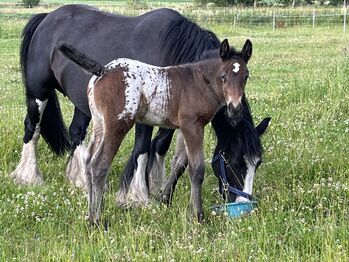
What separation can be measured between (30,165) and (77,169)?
542 millimetres

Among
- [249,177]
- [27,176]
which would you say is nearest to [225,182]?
[249,177]

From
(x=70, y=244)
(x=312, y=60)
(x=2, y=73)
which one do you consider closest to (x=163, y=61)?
(x=70, y=244)

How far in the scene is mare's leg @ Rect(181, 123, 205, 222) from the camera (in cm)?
459

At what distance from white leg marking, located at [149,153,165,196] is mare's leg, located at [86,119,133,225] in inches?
53.4

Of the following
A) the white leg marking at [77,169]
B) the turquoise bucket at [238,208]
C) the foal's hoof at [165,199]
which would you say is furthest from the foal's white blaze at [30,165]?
the turquoise bucket at [238,208]

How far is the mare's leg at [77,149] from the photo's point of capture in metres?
6.26

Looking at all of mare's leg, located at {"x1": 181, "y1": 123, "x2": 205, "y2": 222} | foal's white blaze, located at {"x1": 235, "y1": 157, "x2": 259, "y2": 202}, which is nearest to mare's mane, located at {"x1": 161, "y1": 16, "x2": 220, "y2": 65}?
mare's leg, located at {"x1": 181, "y1": 123, "x2": 205, "y2": 222}

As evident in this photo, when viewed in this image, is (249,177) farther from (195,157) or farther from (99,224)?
(99,224)

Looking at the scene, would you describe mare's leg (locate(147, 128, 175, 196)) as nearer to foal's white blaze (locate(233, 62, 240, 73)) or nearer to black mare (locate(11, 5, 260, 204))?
black mare (locate(11, 5, 260, 204))

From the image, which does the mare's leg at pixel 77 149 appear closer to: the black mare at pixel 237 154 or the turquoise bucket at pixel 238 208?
the black mare at pixel 237 154

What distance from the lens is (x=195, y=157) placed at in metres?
4.63

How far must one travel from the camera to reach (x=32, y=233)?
4.56m

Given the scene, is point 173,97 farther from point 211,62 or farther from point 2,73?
point 2,73

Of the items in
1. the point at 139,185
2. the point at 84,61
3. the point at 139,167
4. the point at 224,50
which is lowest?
the point at 139,185
